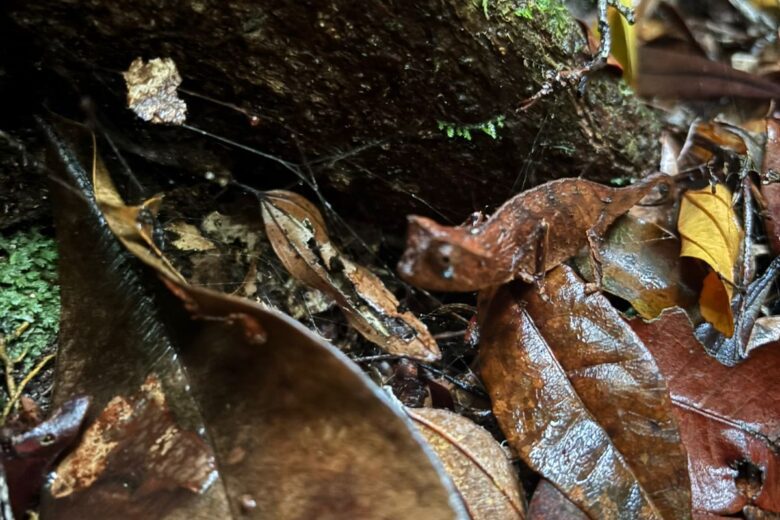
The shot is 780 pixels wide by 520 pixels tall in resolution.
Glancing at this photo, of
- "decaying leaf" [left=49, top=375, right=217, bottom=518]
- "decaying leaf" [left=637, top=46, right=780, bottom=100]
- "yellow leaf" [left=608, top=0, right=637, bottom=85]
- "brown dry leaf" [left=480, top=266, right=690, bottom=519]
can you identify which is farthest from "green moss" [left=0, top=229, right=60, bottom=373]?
"decaying leaf" [left=637, top=46, right=780, bottom=100]

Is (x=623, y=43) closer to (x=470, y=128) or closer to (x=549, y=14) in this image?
(x=549, y=14)

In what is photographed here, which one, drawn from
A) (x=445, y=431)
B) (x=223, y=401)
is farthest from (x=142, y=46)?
(x=445, y=431)

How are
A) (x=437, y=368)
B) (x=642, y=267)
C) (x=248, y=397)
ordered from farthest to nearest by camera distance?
(x=642, y=267) → (x=437, y=368) → (x=248, y=397)

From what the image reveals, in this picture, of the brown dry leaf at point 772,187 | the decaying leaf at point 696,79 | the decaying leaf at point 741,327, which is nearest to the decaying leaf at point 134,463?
the decaying leaf at point 741,327

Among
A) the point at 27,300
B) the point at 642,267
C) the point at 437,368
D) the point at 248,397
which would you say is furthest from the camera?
the point at 642,267

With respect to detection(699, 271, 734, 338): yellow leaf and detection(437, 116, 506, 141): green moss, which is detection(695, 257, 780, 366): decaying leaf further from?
detection(437, 116, 506, 141): green moss

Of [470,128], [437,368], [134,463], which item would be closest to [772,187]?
[470,128]

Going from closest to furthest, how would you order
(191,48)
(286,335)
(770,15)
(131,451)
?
(286,335), (131,451), (191,48), (770,15)

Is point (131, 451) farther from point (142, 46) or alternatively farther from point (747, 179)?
point (747, 179)
